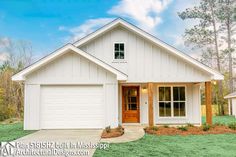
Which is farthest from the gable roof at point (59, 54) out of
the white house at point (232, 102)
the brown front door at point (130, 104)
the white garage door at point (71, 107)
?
the white house at point (232, 102)

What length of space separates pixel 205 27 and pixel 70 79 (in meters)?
21.3

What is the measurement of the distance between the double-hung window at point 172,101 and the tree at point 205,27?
15.0 meters

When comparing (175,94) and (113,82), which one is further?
(175,94)

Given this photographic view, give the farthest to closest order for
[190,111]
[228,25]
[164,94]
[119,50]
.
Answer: [228,25] → [164,94] → [190,111] → [119,50]

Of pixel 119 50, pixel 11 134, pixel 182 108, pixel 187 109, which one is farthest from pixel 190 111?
pixel 11 134

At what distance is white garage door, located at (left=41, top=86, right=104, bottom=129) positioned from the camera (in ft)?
41.8

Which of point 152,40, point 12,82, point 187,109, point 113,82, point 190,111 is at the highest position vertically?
point 152,40

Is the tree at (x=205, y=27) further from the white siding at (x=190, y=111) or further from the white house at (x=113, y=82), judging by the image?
the white house at (x=113, y=82)

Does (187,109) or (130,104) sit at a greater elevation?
(130,104)

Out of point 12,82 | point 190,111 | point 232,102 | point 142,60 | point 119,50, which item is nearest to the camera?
point 142,60

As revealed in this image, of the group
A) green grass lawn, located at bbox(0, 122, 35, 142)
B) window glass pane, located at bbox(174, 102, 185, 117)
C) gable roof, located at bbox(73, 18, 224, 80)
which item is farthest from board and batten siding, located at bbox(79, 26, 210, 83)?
green grass lawn, located at bbox(0, 122, 35, 142)

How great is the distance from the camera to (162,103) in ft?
49.7

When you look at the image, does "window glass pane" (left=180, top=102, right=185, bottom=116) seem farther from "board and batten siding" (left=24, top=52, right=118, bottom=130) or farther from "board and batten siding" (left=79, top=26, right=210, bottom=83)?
"board and batten siding" (left=24, top=52, right=118, bottom=130)

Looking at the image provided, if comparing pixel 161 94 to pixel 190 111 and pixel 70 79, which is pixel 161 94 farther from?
pixel 70 79
